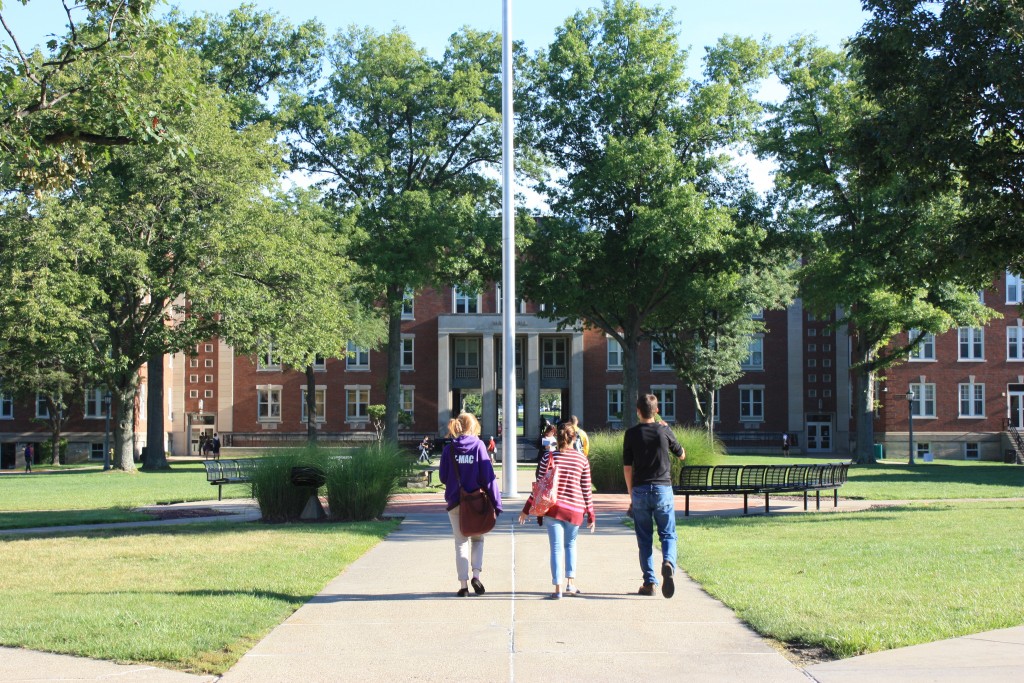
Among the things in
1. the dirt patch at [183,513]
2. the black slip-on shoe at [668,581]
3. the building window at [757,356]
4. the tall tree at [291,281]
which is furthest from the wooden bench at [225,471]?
the building window at [757,356]

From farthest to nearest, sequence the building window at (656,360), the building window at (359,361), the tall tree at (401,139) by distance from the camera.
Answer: the building window at (359,361) → the building window at (656,360) → the tall tree at (401,139)

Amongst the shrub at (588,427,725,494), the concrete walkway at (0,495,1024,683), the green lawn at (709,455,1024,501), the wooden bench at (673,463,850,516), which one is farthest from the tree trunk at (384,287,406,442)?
the concrete walkway at (0,495,1024,683)

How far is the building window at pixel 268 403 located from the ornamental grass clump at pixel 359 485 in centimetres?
5092

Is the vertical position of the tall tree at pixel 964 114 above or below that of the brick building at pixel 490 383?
above

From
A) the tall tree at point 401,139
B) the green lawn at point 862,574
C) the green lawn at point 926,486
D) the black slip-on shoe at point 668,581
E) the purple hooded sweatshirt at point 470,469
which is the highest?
the tall tree at point 401,139

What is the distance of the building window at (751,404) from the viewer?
66562 millimetres

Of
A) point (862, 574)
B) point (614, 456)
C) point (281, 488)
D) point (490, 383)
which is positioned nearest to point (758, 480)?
point (614, 456)

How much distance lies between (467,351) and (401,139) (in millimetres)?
30073

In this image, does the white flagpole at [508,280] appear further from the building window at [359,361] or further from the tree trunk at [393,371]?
the building window at [359,361]

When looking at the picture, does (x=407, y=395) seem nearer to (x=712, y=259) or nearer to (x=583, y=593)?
(x=712, y=259)

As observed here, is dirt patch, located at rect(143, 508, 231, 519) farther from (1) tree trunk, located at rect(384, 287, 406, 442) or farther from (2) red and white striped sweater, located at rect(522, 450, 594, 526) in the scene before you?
(1) tree trunk, located at rect(384, 287, 406, 442)

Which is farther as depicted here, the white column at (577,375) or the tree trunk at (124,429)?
the white column at (577,375)

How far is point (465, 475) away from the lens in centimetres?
950

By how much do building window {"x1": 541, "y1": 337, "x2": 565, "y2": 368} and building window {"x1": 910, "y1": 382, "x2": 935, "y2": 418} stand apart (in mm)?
21887
